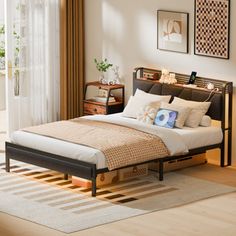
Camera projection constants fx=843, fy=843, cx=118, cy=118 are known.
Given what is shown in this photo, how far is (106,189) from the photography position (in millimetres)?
8062

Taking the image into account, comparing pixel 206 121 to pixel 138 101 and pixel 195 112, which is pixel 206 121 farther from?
pixel 138 101

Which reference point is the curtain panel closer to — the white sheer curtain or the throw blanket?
the white sheer curtain

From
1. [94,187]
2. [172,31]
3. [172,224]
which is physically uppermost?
[172,31]

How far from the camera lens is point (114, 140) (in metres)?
8.07

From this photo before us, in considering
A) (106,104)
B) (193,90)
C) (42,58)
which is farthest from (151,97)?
(42,58)

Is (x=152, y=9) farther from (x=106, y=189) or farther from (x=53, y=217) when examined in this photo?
(x=53, y=217)

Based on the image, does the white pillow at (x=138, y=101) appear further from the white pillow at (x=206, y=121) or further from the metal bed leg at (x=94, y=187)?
the metal bed leg at (x=94, y=187)

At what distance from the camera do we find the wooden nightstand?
9.86 metres

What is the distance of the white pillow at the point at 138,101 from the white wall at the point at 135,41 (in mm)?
451

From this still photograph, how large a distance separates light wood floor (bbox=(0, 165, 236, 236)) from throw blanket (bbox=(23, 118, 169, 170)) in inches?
29.8

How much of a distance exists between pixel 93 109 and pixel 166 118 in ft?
4.94

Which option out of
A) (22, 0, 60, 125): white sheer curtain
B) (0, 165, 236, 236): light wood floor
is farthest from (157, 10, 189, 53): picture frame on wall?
(0, 165, 236, 236): light wood floor

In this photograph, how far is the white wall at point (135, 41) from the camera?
9.05m

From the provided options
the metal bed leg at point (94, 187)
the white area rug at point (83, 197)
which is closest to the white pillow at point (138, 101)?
the white area rug at point (83, 197)
